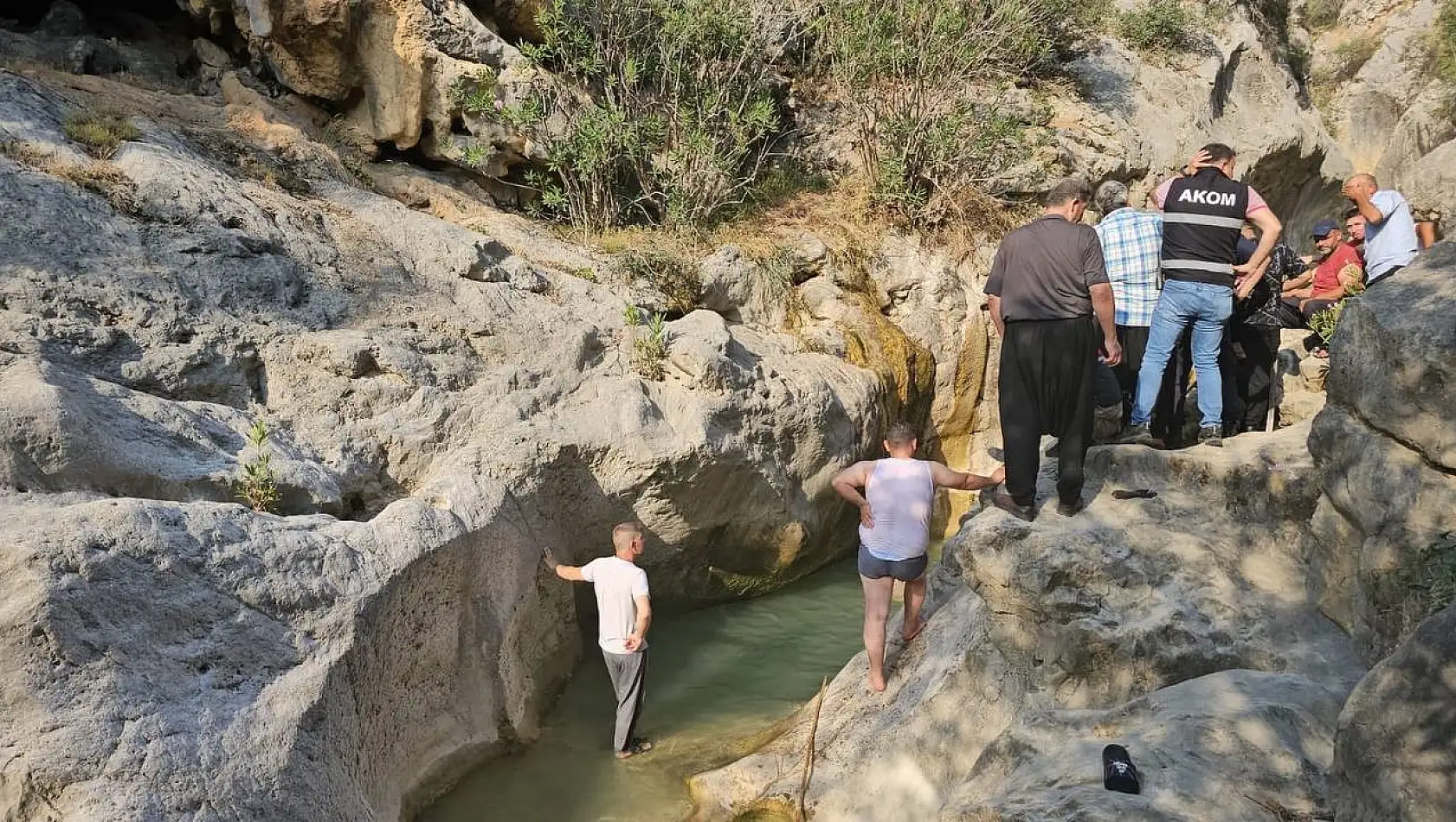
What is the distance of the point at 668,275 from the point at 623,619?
3720 millimetres

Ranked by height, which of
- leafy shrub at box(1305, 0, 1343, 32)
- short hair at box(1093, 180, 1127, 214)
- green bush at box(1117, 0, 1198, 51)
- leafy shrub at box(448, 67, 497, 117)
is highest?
leafy shrub at box(1305, 0, 1343, 32)

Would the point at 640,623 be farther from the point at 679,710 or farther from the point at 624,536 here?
the point at 679,710

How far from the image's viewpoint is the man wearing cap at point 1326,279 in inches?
253

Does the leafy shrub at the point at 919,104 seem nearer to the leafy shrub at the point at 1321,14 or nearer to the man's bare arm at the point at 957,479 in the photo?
the man's bare arm at the point at 957,479

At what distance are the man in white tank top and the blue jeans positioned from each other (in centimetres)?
118

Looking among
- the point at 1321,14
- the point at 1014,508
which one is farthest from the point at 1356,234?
the point at 1321,14

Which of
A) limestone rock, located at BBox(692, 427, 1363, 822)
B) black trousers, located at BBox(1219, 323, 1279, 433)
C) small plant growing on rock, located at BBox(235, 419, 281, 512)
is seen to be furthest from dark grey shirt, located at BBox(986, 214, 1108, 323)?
small plant growing on rock, located at BBox(235, 419, 281, 512)

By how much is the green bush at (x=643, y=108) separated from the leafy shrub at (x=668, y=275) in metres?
1.18

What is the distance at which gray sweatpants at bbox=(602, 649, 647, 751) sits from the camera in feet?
17.9

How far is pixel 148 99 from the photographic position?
24.9 ft

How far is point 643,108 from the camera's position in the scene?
9.80m

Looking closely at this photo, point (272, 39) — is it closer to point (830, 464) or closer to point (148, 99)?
point (148, 99)

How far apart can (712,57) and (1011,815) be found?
8.65m

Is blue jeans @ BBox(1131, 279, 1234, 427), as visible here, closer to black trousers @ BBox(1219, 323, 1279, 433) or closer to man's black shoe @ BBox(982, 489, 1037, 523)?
black trousers @ BBox(1219, 323, 1279, 433)
